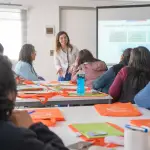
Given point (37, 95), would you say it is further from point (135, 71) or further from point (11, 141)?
point (11, 141)

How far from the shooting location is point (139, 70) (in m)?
3.12

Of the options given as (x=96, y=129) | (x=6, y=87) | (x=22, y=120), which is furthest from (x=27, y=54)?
(x=6, y=87)

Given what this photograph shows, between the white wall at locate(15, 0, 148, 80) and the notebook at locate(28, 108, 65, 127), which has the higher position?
the white wall at locate(15, 0, 148, 80)

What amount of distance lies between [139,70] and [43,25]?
12.3 ft

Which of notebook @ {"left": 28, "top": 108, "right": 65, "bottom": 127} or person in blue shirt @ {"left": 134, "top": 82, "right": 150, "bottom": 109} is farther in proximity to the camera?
person in blue shirt @ {"left": 134, "top": 82, "right": 150, "bottom": 109}

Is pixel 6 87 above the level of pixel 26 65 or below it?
above

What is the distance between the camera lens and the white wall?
6.43 metres

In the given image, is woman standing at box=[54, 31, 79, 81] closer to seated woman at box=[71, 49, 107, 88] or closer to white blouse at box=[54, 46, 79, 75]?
white blouse at box=[54, 46, 79, 75]

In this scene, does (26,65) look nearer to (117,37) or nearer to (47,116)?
(47,116)

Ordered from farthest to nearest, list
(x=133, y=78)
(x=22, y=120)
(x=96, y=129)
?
1. (x=133, y=78)
2. (x=96, y=129)
3. (x=22, y=120)

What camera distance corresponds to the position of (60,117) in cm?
198

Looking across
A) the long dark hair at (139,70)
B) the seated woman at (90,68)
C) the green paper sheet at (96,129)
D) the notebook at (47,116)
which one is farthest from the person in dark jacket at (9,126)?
the seated woman at (90,68)

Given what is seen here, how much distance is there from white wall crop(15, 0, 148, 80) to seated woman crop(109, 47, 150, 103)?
349cm

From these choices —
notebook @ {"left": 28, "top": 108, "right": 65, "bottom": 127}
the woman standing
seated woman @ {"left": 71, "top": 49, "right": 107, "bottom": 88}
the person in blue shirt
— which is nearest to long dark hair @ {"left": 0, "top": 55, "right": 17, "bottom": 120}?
notebook @ {"left": 28, "top": 108, "right": 65, "bottom": 127}
